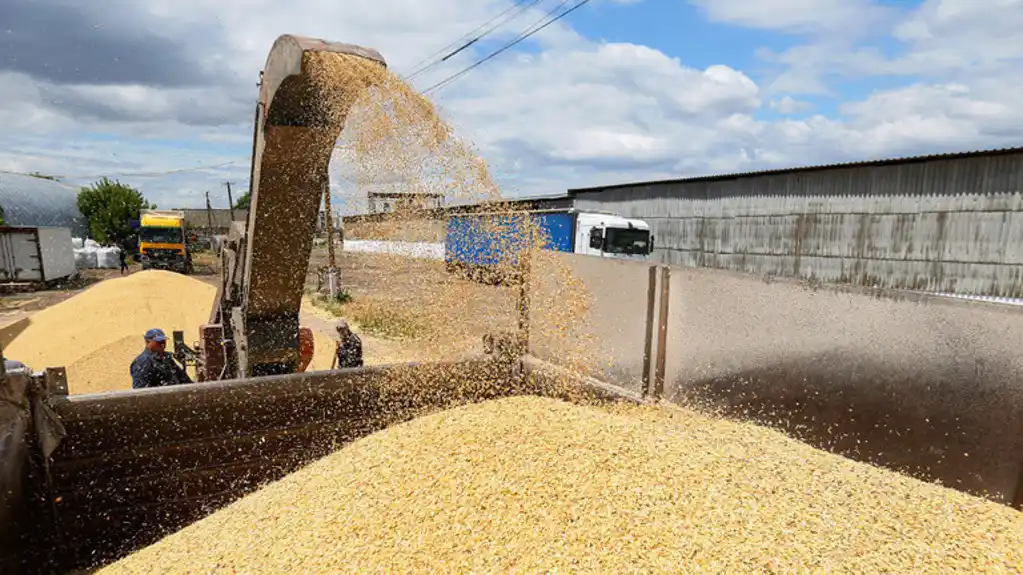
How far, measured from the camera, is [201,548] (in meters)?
2.50

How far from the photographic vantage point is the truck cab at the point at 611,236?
14648 millimetres

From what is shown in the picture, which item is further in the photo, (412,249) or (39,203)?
(39,203)

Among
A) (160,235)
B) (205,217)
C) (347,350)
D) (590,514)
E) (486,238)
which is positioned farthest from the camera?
(205,217)

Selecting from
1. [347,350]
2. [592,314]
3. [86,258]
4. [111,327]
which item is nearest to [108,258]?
[86,258]

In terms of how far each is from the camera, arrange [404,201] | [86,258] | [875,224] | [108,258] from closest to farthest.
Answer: [404,201]
[875,224]
[86,258]
[108,258]

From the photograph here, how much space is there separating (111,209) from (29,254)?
1912cm

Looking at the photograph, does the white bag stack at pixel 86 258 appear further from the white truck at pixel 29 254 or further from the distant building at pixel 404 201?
the distant building at pixel 404 201

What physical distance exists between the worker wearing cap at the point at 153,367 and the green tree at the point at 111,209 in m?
33.8

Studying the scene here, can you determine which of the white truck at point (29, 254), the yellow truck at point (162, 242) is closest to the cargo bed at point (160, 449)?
the white truck at point (29, 254)

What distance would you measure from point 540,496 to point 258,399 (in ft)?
5.71

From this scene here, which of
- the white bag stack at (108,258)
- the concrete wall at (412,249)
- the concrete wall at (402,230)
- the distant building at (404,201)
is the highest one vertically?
the distant building at (404,201)

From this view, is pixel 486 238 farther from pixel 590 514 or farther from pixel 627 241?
pixel 627 241

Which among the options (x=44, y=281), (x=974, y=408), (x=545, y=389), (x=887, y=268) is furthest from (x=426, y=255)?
(x=44, y=281)

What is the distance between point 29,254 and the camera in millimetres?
17500
